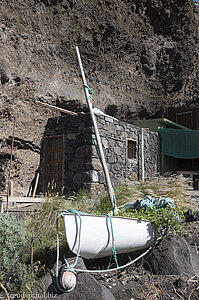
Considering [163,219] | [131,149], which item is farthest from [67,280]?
[131,149]

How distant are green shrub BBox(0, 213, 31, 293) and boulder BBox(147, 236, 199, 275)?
187 centimetres

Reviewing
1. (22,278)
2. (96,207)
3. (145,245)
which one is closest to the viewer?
(22,278)

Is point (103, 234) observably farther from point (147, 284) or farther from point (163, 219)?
point (163, 219)

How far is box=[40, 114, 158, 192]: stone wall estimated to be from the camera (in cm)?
829

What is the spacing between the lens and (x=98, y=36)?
15.5 metres

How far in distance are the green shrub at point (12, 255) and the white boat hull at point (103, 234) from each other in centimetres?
66

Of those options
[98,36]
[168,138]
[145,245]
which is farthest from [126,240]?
[98,36]

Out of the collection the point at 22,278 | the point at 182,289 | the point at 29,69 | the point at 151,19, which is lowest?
the point at 182,289

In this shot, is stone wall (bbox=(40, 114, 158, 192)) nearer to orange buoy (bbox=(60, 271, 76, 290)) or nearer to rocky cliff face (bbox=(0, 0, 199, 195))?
rocky cliff face (bbox=(0, 0, 199, 195))

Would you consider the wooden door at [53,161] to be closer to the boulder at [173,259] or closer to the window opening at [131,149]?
the window opening at [131,149]

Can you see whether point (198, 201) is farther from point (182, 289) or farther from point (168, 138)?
point (168, 138)

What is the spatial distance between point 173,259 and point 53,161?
599cm

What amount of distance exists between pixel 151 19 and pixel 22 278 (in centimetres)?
1828

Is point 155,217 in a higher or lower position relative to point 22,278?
higher
